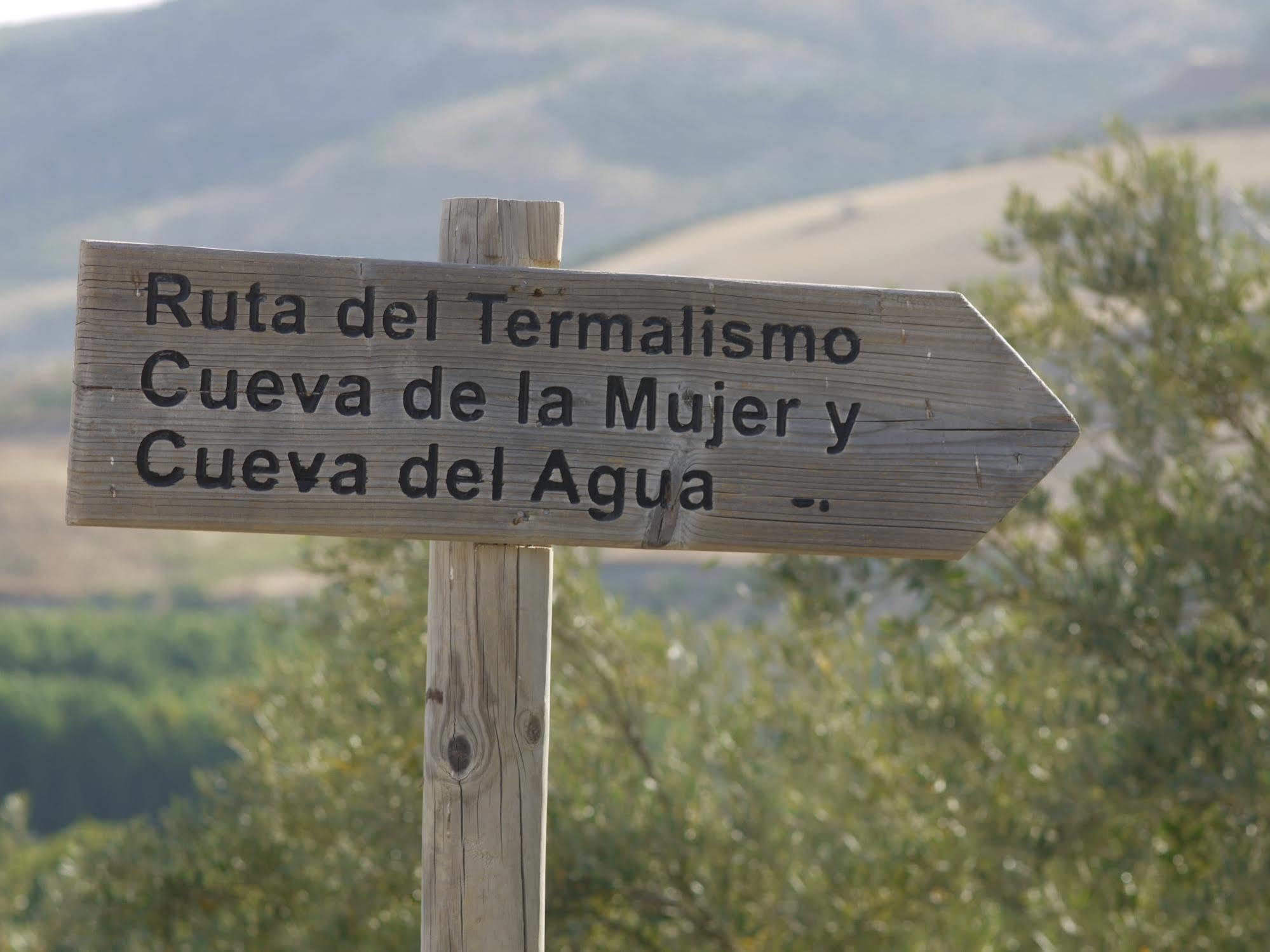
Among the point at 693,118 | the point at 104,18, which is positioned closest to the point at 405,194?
the point at 693,118

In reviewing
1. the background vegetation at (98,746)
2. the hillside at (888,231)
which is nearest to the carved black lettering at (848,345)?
the background vegetation at (98,746)

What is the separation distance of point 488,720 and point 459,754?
69 mm

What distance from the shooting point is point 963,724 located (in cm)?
477

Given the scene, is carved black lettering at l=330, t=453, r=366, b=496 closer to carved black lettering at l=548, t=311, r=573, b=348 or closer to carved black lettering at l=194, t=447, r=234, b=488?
carved black lettering at l=194, t=447, r=234, b=488

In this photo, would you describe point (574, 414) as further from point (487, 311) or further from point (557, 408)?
point (487, 311)

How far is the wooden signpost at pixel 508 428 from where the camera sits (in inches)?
88.7

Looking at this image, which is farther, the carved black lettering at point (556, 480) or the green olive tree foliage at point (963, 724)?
the green olive tree foliage at point (963, 724)

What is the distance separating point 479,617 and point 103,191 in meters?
162

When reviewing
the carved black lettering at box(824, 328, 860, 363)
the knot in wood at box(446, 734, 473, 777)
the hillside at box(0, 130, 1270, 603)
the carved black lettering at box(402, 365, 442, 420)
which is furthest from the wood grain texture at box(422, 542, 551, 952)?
the hillside at box(0, 130, 1270, 603)

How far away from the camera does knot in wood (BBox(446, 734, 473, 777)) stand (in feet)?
7.88

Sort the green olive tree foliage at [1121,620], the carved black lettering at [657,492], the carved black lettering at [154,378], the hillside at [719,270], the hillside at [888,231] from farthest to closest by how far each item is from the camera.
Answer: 1. the hillside at [888,231]
2. the hillside at [719,270]
3. the green olive tree foliage at [1121,620]
4. the carved black lettering at [657,492]
5. the carved black lettering at [154,378]

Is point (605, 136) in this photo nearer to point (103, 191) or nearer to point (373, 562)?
point (103, 191)

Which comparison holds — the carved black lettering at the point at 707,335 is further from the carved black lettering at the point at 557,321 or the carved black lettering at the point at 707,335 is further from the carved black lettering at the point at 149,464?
the carved black lettering at the point at 149,464

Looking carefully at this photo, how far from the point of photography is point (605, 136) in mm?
150000
